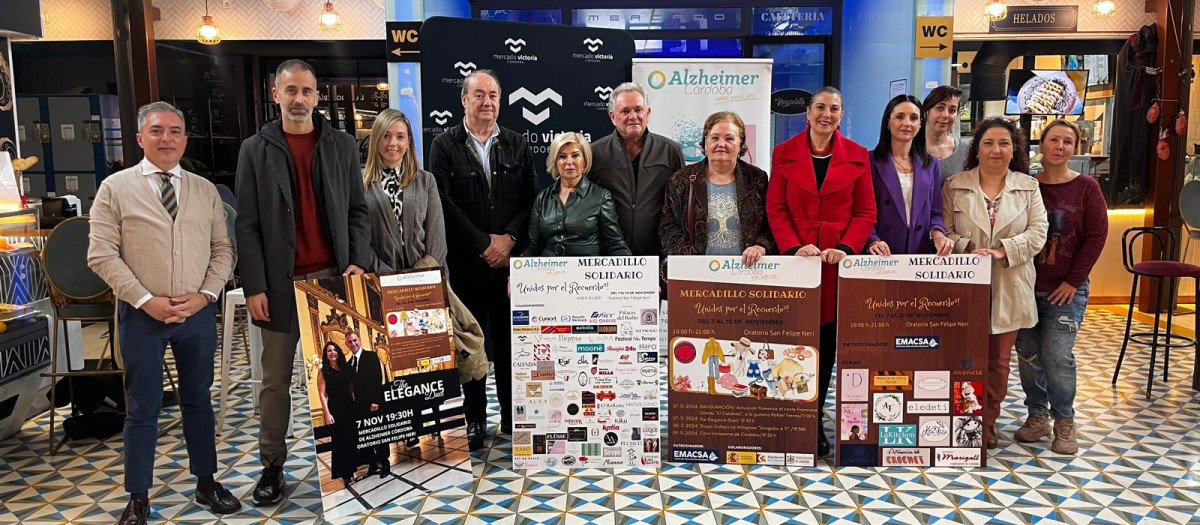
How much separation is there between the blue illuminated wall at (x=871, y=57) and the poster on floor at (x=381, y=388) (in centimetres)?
468

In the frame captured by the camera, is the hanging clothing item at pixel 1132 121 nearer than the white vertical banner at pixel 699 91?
No

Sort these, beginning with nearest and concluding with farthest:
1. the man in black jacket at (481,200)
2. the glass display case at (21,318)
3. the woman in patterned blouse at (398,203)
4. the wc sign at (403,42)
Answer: the woman in patterned blouse at (398,203) < the man in black jacket at (481,200) < the glass display case at (21,318) < the wc sign at (403,42)

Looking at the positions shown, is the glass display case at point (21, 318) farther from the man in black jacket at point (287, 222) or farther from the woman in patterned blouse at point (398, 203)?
the woman in patterned blouse at point (398, 203)

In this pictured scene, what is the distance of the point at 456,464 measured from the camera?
3633 mm

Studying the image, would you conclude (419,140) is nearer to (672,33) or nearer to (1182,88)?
(672,33)

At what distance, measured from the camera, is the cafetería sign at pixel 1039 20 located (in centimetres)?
762

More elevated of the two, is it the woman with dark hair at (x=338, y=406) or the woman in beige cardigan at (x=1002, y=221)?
Answer: the woman in beige cardigan at (x=1002, y=221)

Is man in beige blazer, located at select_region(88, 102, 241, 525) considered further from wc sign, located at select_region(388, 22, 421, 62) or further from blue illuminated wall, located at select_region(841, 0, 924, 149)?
blue illuminated wall, located at select_region(841, 0, 924, 149)

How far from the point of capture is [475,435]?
159 inches

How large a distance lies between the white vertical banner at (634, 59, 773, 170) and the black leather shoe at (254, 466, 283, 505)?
3685mm

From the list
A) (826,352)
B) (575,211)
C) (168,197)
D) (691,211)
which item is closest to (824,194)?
(691,211)

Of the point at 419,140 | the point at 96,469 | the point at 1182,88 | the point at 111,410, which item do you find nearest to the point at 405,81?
the point at 419,140

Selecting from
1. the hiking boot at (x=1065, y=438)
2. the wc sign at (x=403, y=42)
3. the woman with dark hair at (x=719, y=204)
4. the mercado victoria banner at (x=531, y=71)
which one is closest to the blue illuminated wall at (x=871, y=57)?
the mercado victoria banner at (x=531, y=71)

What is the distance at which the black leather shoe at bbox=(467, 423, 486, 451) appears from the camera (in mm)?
4023
